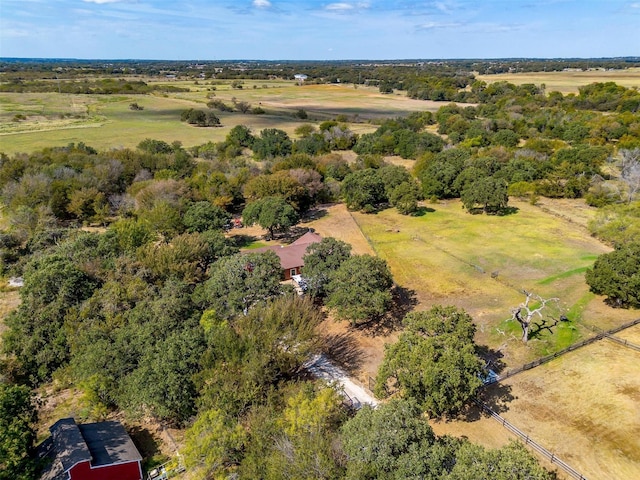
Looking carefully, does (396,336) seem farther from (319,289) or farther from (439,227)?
(439,227)

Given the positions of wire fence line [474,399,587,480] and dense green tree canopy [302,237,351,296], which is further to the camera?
dense green tree canopy [302,237,351,296]

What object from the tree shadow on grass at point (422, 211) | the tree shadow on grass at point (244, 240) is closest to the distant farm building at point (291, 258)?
the tree shadow on grass at point (244, 240)

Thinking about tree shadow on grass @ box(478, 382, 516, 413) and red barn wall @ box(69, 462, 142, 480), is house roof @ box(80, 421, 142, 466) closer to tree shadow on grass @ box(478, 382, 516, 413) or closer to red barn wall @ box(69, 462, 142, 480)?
red barn wall @ box(69, 462, 142, 480)

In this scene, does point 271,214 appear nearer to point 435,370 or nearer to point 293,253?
point 293,253

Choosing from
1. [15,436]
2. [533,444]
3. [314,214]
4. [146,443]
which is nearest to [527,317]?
[533,444]

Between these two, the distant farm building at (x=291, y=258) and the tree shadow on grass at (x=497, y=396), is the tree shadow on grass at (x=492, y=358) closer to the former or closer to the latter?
the tree shadow on grass at (x=497, y=396)

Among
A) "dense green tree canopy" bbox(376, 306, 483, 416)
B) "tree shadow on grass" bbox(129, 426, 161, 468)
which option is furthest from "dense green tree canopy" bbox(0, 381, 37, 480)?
"dense green tree canopy" bbox(376, 306, 483, 416)
